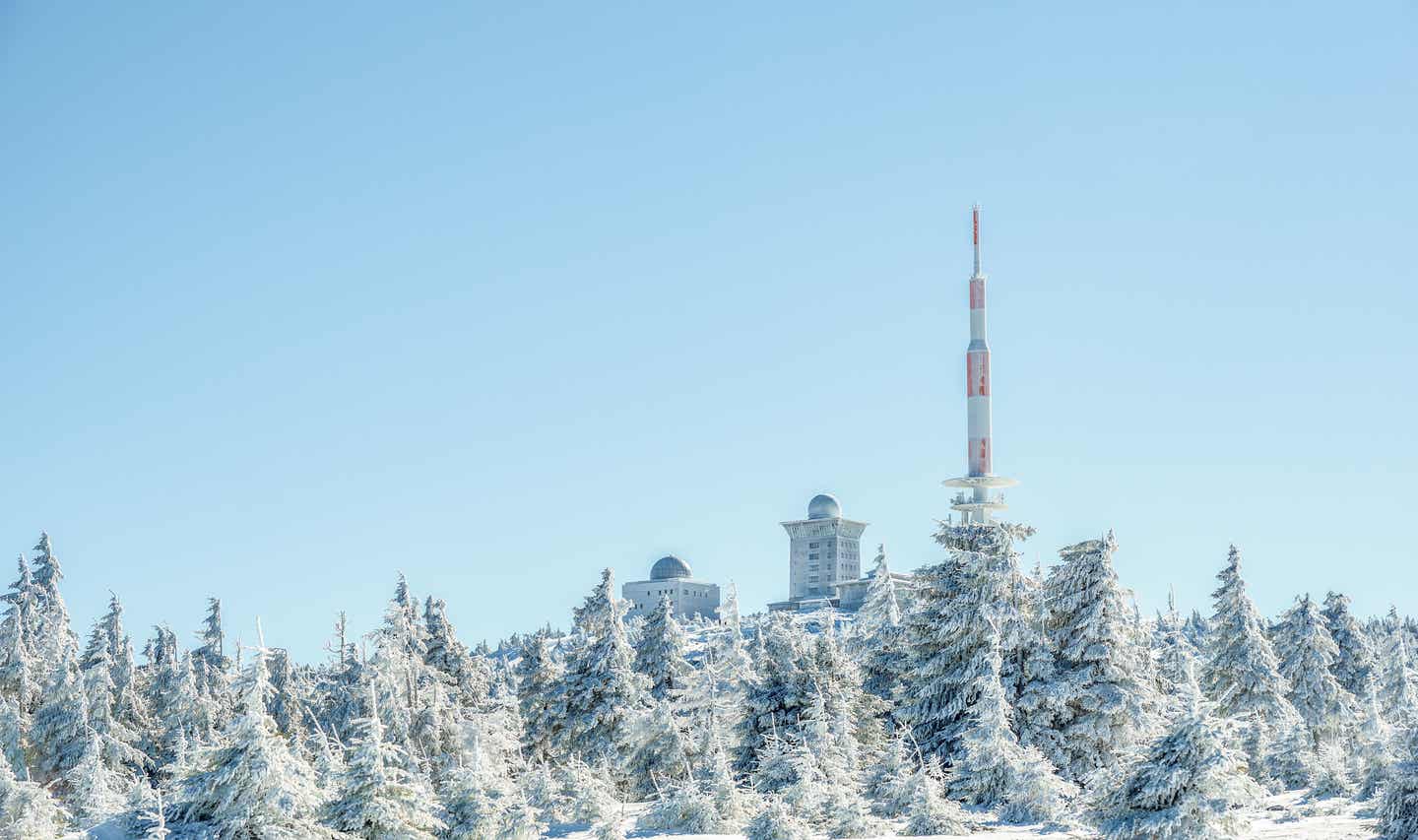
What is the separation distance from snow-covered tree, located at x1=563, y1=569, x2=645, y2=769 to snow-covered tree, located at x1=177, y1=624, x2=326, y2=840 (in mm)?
24533

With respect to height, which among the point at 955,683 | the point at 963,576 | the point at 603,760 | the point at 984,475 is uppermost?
the point at 984,475

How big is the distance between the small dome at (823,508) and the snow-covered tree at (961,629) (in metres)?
131

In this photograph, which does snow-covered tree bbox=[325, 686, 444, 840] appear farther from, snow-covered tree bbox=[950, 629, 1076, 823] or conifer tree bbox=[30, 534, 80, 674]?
conifer tree bbox=[30, 534, 80, 674]

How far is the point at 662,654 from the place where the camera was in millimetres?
50969

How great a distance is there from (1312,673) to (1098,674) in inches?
864

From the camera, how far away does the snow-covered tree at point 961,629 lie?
120 feet

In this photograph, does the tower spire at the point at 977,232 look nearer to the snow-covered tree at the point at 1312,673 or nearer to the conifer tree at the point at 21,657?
the snow-covered tree at the point at 1312,673

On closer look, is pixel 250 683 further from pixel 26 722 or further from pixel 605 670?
pixel 26 722

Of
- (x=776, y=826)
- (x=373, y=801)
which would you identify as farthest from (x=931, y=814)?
(x=373, y=801)

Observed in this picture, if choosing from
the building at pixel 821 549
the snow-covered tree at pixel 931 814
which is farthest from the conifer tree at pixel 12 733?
the building at pixel 821 549

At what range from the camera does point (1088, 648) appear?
1405 inches

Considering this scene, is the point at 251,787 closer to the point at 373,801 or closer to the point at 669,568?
the point at 373,801

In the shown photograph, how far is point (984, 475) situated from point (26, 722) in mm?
43009

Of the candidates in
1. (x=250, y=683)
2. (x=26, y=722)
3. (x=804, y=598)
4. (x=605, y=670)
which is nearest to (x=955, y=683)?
Answer: (x=605, y=670)
